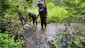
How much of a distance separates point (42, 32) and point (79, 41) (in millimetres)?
2522

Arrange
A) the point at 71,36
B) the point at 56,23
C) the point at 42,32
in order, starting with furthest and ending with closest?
the point at 56,23, the point at 42,32, the point at 71,36

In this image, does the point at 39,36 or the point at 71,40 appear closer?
the point at 71,40

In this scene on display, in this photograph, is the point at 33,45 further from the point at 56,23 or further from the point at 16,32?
the point at 56,23

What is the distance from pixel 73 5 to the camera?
42.7ft

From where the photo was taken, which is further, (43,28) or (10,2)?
(43,28)

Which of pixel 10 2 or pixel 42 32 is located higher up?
pixel 10 2

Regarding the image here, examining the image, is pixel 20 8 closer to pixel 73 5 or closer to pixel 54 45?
pixel 54 45

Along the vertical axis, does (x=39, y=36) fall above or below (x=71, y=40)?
below

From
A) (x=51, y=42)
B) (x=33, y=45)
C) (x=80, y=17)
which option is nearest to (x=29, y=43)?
(x=33, y=45)

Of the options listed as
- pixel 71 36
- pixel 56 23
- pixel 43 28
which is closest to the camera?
pixel 71 36

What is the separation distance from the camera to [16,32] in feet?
34.7

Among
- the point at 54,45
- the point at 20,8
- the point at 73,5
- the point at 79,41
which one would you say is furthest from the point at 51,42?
the point at 73,5

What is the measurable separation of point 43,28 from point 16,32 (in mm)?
3395

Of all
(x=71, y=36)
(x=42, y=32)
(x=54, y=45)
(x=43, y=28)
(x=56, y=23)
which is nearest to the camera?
(x=54, y=45)
